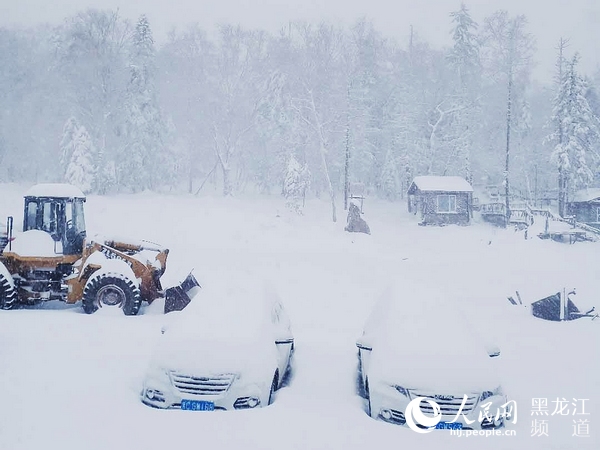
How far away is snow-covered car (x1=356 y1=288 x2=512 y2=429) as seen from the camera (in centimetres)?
566

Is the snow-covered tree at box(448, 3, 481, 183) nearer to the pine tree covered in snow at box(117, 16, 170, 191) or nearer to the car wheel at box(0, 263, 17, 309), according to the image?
the pine tree covered in snow at box(117, 16, 170, 191)

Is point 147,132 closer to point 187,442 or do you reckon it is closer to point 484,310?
point 484,310

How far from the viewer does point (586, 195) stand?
37.0 m

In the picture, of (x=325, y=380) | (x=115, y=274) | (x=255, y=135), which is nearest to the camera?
(x=325, y=380)

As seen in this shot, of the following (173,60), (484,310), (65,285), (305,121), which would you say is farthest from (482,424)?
(173,60)

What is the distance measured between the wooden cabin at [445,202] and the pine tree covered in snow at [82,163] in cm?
2413

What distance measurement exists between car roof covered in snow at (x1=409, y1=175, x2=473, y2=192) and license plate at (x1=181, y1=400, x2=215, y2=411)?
1250 inches

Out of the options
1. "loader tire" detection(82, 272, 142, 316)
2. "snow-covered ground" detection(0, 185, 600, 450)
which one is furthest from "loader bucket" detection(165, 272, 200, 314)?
"loader tire" detection(82, 272, 142, 316)

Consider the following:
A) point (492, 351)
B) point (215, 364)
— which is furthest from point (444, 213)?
point (215, 364)

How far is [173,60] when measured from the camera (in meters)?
46.1

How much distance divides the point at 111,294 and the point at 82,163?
28.2 m

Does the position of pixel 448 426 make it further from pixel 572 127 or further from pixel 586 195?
pixel 586 195

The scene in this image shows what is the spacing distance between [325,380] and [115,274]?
235 inches

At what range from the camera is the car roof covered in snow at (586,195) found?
119 feet
